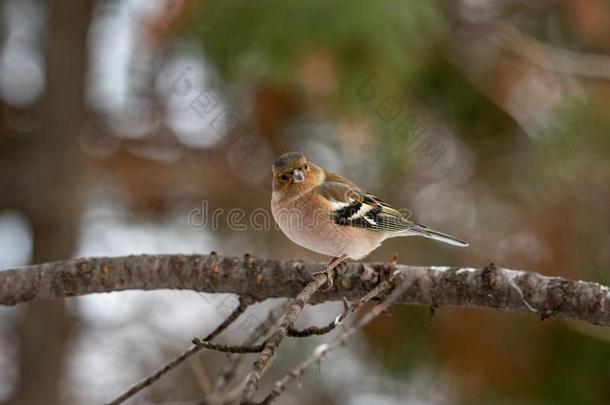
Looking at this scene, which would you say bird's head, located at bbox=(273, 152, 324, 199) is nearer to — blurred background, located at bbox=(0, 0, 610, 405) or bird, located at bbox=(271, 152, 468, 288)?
bird, located at bbox=(271, 152, 468, 288)

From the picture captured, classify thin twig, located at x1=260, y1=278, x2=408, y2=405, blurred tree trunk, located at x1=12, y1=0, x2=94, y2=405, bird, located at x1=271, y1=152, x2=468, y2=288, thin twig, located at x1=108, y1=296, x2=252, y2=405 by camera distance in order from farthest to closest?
1. blurred tree trunk, located at x1=12, y1=0, x2=94, y2=405
2. bird, located at x1=271, y1=152, x2=468, y2=288
3. thin twig, located at x1=108, y1=296, x2=252, y2=405
4. thin twig, located at x1=260, y1=278, x2=408, y2=405

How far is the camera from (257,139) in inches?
Answer: 238

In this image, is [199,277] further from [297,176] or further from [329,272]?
[297,176]

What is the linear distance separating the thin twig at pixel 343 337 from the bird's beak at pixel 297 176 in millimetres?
1208

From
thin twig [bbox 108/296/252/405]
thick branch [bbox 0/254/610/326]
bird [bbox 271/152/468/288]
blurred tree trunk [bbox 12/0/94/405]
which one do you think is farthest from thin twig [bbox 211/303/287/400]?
blurred tree trunk [bbox 12/0/94/405]

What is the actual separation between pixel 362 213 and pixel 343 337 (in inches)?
69.0

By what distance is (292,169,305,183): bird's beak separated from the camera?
432 centimetres

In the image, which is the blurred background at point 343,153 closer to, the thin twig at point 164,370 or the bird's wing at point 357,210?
the bird's wing at point 357,210

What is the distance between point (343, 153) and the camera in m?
5.73

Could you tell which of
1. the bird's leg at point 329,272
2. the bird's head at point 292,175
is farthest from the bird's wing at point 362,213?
the bird's leg at point 329,272

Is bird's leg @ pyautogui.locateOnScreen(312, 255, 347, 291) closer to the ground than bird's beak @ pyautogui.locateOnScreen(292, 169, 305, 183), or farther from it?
closer to the ground

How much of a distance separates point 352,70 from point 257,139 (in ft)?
4.68

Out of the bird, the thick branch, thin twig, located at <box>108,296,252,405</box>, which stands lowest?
thin twig, located at <box>108,296,252,405</box>

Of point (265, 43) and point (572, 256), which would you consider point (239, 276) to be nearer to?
point (265, 43)
